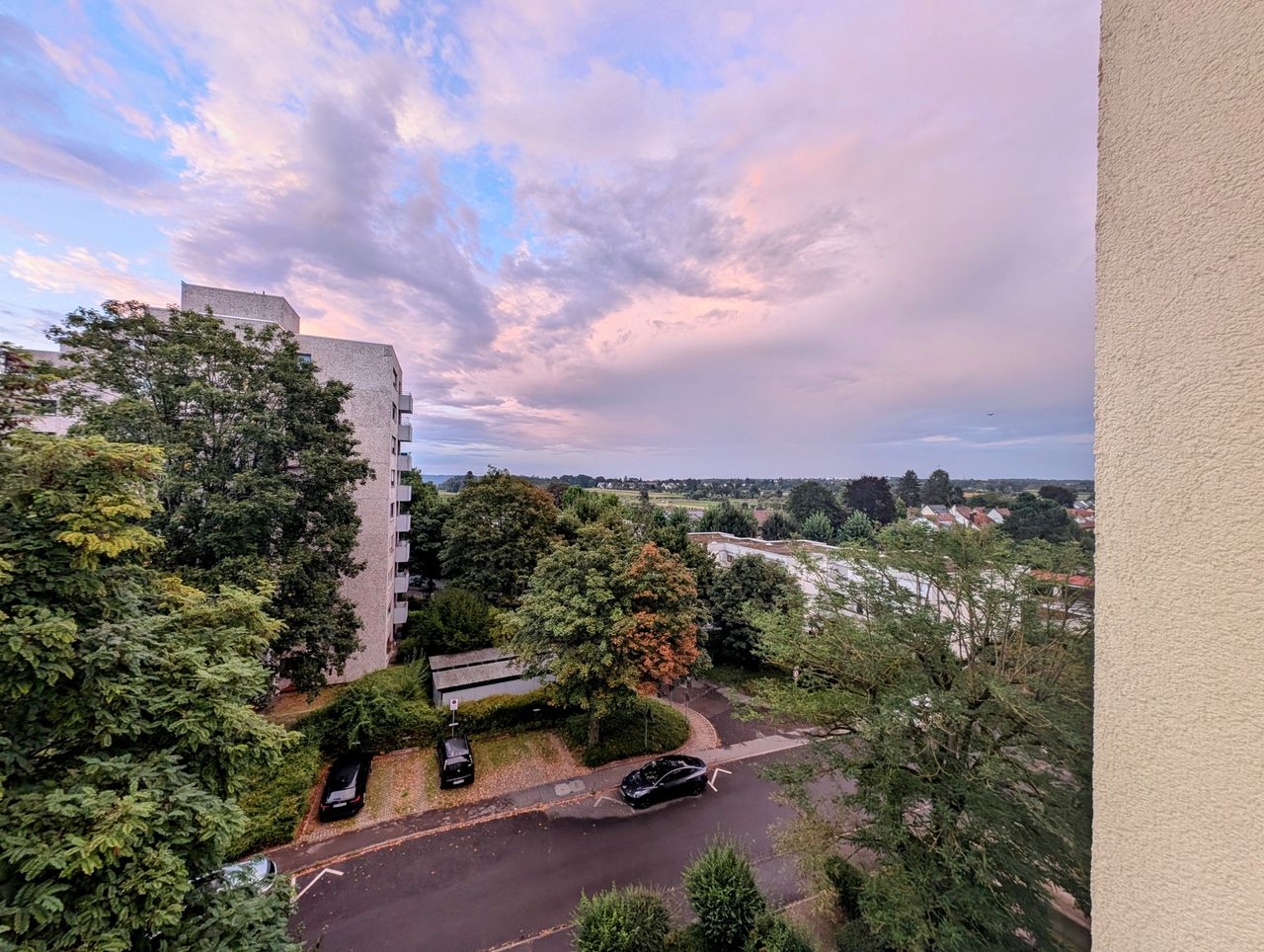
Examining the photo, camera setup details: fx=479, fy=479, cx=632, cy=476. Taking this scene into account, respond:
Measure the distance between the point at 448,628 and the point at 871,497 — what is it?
135 ft

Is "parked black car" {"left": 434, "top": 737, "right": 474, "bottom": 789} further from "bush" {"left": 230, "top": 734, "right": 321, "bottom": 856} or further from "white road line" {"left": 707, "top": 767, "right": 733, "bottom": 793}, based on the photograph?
"white road line" {"left": 707, "top": 767, "right": 733, "bottom": 793}

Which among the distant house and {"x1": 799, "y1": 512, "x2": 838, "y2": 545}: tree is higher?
{"x1": 799, "y1": 512, "x2": 838, "y2": 545}: tree

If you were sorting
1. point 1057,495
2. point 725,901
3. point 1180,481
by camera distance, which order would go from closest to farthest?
point 1180,481
point 1057,495
point 725,901

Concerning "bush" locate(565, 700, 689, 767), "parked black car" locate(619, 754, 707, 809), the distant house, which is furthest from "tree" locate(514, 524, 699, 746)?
the distant house

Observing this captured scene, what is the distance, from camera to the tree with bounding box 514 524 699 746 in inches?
446

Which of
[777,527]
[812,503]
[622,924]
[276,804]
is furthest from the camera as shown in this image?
[812,503]

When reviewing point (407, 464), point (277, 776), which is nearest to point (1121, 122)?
point (277, 776)

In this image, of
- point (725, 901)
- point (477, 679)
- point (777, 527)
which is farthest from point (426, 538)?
point (777, 527)

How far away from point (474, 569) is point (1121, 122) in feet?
73.0

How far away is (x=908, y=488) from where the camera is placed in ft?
153

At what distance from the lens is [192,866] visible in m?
3.92

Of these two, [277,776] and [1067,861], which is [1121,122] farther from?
[277,776]

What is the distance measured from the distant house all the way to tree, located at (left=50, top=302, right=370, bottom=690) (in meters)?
3.04

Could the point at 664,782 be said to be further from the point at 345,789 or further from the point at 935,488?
the point at 935,488
